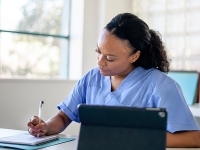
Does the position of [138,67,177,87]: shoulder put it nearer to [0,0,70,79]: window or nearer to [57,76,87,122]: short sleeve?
[57,76,87,122]: short sleeve

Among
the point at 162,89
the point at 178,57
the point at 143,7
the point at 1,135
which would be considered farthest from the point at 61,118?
the point at 143,7

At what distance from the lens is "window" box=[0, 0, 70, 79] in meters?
2.98

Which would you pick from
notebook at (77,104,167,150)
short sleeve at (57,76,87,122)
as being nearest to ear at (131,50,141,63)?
short sleeve at (57,76,87,122)

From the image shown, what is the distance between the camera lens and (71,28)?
342cm

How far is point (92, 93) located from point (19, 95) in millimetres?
1115

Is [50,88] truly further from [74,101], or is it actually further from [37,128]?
[37,128]

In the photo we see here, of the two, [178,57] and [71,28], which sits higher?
[71,28]

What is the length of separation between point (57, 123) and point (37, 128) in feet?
0.60

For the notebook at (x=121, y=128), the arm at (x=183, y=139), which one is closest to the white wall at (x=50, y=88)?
the arm at (x=183, y=139)

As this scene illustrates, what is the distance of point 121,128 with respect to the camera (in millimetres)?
1003

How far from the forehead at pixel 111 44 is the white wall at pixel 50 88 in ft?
4.09

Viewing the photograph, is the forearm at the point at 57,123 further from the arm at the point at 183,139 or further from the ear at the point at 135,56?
the arm at the point at 183,139

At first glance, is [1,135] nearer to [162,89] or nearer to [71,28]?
[162,89]

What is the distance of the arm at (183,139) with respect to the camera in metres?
1.45
